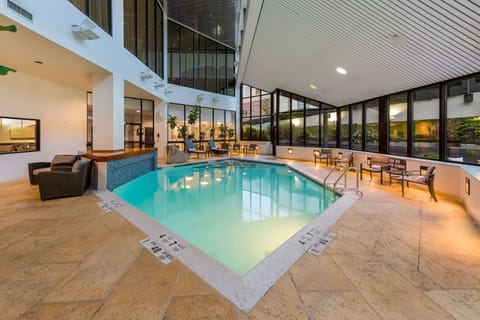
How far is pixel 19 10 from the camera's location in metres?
3.76

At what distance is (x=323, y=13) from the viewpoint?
5.29 meters

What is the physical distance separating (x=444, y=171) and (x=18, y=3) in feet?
29.0

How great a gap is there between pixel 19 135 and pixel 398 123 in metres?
11.3

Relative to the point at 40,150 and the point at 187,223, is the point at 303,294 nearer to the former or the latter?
the point at 187,223

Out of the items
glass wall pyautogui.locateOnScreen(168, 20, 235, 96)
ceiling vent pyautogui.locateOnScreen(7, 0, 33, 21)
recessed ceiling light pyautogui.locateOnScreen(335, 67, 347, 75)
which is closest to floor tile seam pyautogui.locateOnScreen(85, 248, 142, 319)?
ceiling vent pyautogui.locateOnScreen(7, 0, 33, 21)

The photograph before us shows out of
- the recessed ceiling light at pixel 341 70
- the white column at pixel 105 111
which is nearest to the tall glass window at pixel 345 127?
the recessed ceiling light at pixel 341 70

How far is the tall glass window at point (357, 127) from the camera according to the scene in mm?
9391

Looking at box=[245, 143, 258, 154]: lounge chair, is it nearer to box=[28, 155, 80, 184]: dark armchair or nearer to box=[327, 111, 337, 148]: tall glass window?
box=[327, 111, 337, 148]: tall glass window

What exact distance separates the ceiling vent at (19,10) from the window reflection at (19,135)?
12.8 ft

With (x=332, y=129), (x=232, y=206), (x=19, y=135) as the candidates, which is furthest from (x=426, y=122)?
(x=19, y=135)

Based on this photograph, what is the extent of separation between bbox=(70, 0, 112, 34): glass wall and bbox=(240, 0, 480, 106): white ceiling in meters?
4.27

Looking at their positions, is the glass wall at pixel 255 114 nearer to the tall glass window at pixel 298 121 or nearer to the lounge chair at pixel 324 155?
the tall glass window at pixel 298 121

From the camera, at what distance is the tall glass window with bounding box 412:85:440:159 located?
5977 mm

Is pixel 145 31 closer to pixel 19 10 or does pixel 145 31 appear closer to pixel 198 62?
pixel 198 62
